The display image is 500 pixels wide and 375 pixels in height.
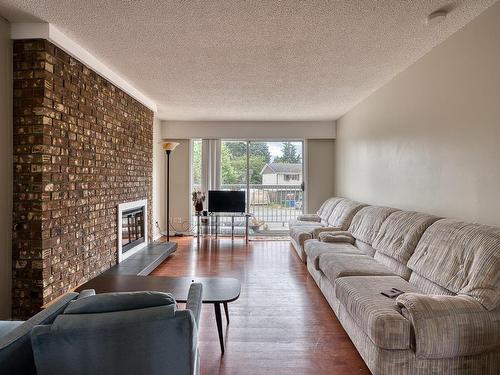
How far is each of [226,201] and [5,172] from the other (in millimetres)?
4109

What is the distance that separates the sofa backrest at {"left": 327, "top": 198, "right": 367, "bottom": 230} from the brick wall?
3.12m

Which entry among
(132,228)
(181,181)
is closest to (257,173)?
(181,181)

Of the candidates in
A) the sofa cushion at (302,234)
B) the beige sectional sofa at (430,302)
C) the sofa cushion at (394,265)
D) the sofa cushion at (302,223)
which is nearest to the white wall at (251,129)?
the sofa cushion at (302,223)

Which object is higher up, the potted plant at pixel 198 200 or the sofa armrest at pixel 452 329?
the potted plant at pixel 198 200

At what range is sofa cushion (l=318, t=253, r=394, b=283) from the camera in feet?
8.85

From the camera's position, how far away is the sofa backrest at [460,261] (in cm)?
181

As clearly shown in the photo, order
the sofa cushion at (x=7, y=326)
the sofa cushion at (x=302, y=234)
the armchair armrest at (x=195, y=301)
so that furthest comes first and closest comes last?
the sofa cushion at (x=302, y=234), the sofa cushion at (x=7, y=326), the armchair armrest at (x=195, y=301)

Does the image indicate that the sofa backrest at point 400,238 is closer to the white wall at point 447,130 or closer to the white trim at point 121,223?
the white wall at point 447,130

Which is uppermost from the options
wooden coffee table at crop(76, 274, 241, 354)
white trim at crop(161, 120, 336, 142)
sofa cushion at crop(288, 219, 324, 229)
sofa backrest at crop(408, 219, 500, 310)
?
white trim at crop(161, 120, 336, 142)

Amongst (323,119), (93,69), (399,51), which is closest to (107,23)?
(93,69)

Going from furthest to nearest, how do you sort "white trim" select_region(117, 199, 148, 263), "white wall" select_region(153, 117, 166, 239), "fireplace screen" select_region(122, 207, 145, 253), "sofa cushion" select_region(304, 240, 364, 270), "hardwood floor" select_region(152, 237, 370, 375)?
→ "white wall" select_region(153, 117, 166, 239), "fireplace screen" select_region(122, 207, 145, 253), "white trim" select_region(117, 199, 148, 263), "sofa cushion" select_region(304, 240, 364, 270), "hardwood floor" select_region(152, 237, 370, 375)

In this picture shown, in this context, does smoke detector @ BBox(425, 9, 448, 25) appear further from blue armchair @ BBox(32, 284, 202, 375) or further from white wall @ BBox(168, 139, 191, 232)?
white wall @ BBox(168, 139, 191, 232)

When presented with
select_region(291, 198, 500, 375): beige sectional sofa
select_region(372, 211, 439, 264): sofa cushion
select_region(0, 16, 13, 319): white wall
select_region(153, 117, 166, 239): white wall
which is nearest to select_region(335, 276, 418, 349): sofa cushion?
select_region(291, 198, 500, 375): beige sectional sofa

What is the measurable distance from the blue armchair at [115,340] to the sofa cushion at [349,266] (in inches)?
70.2
